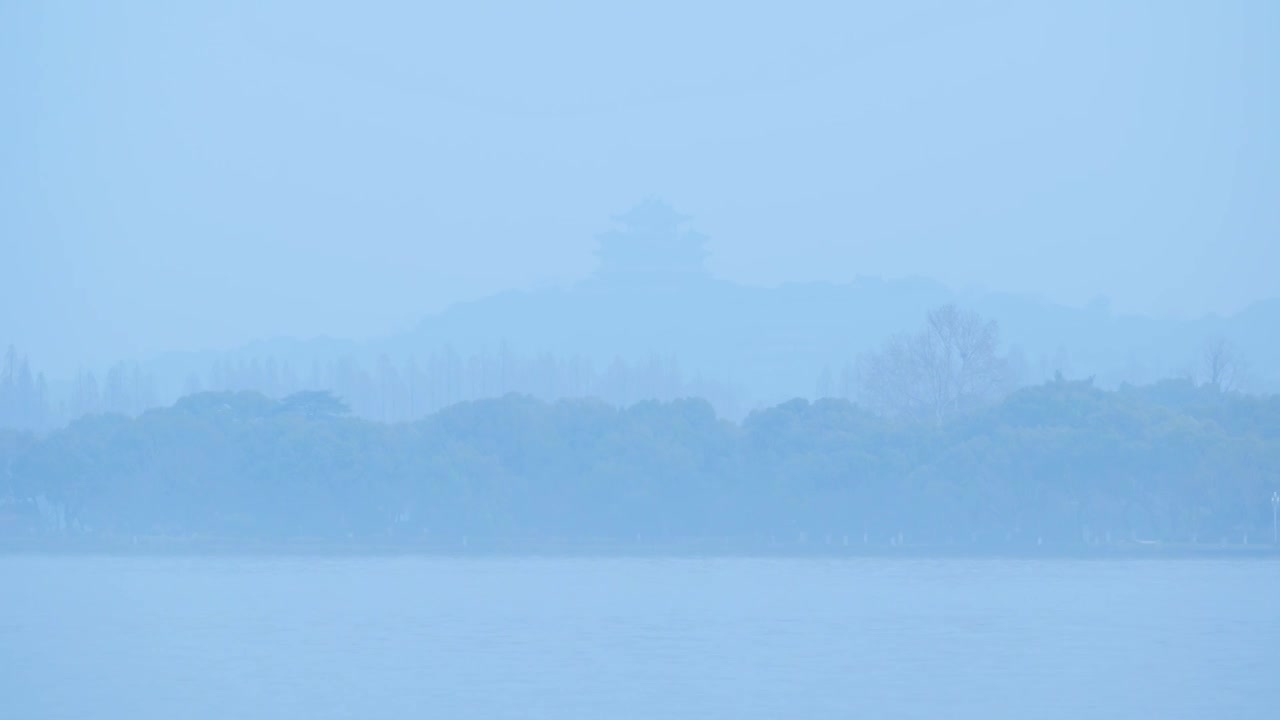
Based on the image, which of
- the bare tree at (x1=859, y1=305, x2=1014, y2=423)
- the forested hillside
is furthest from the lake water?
the bare tree at (x1=859, y1=305, x2=1014, y2=423)

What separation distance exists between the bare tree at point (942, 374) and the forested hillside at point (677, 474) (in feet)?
19.7

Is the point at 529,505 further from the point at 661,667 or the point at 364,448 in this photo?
the point at 661,667

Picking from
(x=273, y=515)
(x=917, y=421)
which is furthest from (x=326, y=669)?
(x=917, y=421)

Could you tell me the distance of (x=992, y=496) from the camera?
1858 inches

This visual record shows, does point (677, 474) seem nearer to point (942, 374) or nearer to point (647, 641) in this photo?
point (942, 374)

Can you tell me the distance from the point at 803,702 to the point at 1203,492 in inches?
1055

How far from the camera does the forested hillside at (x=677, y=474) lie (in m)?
47.5

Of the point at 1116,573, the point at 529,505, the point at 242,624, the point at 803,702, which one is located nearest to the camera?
the point at 803,702

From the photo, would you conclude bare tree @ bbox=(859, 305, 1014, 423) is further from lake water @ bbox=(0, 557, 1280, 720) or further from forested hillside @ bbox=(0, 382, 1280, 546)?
lake water @ bbox=(0, 557, 1280, 720)

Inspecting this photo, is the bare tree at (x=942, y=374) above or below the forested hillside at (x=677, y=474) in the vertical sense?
above

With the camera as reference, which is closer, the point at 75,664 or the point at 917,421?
the point at 75,664

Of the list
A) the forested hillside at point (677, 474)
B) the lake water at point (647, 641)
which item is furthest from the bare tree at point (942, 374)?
the lake water at point (647, 641)

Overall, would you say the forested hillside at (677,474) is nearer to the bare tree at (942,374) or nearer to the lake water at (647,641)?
the lake water at (647,641)

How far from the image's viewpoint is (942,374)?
59.0m
